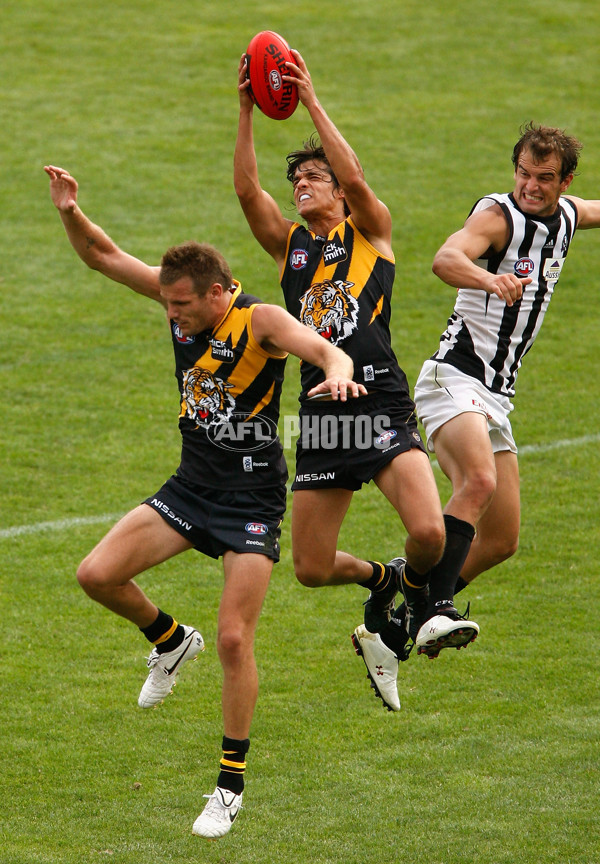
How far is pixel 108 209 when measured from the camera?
16.5 metres

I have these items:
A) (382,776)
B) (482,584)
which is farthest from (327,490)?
(482,584)

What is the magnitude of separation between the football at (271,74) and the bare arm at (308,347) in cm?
123

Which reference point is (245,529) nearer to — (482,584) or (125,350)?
(482,584)

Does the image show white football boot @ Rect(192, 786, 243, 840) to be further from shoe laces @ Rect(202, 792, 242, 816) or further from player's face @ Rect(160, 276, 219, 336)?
player's face @ Rect(160, 276, 219, 336)

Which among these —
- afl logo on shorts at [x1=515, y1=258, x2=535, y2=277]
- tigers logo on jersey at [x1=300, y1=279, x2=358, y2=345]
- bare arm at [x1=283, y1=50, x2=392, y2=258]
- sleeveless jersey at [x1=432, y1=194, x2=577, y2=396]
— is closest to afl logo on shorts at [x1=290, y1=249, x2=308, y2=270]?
tigers logo on jersey at [x1=300, y1=279, x2=358, y2=345]

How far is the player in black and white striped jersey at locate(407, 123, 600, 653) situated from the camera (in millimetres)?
6688

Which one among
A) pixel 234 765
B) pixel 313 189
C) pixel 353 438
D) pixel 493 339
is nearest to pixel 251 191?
A: pixel 313 189

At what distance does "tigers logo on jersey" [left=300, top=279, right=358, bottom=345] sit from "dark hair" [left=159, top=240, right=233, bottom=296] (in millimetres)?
710

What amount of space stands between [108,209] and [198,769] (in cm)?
1050

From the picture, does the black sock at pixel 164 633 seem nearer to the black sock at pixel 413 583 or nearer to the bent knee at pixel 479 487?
the black sock at pixel 413 583

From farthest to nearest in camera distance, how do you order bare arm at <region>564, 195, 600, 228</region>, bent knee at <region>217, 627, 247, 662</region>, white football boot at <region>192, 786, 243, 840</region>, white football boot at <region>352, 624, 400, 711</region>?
1. white football boot at <region>352, 624, 400, 711</region>
2. bare arm at <region>564, 195, 600, 228</region>
3. bent knee at <region>217, 627, 247, 662</region>
4. white football boot at <region>192, 786, 243, 840</region>

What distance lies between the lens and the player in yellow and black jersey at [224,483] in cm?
621

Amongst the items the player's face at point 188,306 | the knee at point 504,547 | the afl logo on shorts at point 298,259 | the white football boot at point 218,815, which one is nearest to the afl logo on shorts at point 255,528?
the player's face at point 188,306

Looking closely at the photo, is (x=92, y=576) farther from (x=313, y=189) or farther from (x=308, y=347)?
(x=313, y=189)
